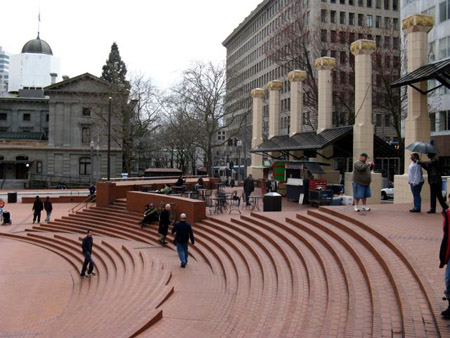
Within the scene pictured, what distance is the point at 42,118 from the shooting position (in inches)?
2793

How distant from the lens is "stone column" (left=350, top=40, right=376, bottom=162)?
21.9m

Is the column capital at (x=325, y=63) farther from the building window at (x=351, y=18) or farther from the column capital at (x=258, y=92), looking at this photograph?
the building window at (x=351, y=18)

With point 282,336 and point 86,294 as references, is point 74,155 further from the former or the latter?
point 282,336

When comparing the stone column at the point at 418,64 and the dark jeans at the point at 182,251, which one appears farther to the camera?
the stone column at the point at 418,64

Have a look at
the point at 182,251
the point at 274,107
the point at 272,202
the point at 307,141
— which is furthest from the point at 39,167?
the point at 182,251

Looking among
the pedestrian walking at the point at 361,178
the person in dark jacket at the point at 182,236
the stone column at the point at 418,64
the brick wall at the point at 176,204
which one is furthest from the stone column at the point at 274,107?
the person in dark jacket at the point at 182,236

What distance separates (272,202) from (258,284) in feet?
25.6

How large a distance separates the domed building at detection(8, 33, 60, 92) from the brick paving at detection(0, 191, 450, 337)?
86.1 m

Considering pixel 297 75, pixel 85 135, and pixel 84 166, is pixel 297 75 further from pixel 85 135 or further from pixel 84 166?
pixel 84 166

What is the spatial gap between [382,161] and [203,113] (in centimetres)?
2294

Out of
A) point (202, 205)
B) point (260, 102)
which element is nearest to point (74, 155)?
point (260, 102)

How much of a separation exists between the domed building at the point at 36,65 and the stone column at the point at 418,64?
87098 millimetres

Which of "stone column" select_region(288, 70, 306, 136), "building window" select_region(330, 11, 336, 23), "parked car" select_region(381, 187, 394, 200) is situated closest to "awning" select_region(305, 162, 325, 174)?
"stone column" select_region(288, 70, 306, 136)

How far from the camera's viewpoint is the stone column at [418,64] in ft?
58.9
